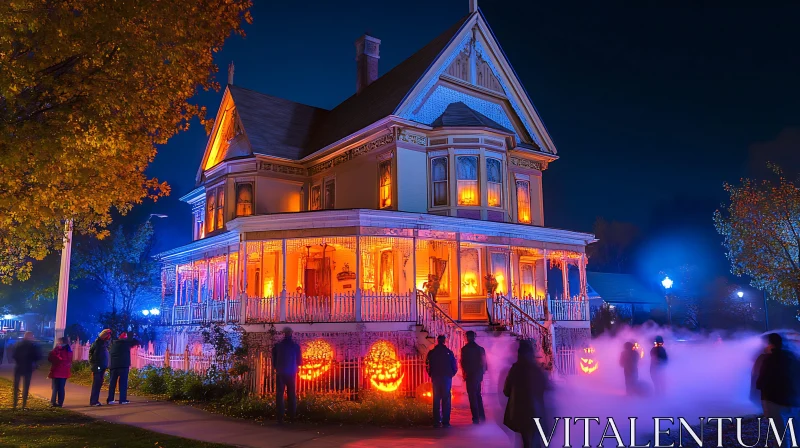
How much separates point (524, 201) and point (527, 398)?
19419 mm

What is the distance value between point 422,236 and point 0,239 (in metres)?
12.2

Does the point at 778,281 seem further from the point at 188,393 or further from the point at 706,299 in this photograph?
the point at 188,393

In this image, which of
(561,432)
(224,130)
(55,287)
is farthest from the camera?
(55,287)

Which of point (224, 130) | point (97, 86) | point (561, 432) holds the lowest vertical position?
point (561, 432)

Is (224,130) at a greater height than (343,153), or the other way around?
(224,130)

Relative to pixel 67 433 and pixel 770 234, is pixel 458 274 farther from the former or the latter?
pixel 770 234

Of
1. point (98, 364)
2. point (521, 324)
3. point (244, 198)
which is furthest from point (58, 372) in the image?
point (521, 324)

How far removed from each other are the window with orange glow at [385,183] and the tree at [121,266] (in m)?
28.0

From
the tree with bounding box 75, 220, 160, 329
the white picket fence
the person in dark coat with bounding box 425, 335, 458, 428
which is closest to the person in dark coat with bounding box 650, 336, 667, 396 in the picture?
the person in dark coat with bounding box 425, 335, 458, 428

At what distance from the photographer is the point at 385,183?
76.1ft

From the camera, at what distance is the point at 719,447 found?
9.14 metres

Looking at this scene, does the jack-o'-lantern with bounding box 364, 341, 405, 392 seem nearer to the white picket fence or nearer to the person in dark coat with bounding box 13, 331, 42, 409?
the white picket fence

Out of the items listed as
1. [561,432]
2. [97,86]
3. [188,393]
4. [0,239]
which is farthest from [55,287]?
[561,432]

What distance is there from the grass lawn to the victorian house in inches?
178
